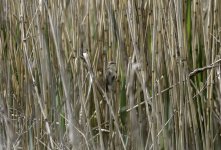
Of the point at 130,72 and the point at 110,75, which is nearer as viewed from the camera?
the point at 130,72

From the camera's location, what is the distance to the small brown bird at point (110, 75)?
154 centimetres

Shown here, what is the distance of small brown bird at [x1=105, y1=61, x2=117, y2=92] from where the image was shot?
1537mm

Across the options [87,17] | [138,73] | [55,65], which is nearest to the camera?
[138,73]

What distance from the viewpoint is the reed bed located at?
57.6 inches

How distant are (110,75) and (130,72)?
18 centimetres

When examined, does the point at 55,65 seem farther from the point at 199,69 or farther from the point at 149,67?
the point at 199,69

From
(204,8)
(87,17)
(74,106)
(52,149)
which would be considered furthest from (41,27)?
(204,8)

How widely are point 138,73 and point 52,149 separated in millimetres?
407

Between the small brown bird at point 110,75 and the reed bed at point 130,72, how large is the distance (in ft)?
0.04

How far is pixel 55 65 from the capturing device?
71.2 inches

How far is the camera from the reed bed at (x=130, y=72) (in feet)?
4.80

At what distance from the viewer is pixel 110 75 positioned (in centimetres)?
155

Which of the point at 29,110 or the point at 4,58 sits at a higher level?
the point at 4,58

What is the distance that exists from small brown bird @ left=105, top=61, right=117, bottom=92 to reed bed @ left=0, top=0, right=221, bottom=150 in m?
0.01
